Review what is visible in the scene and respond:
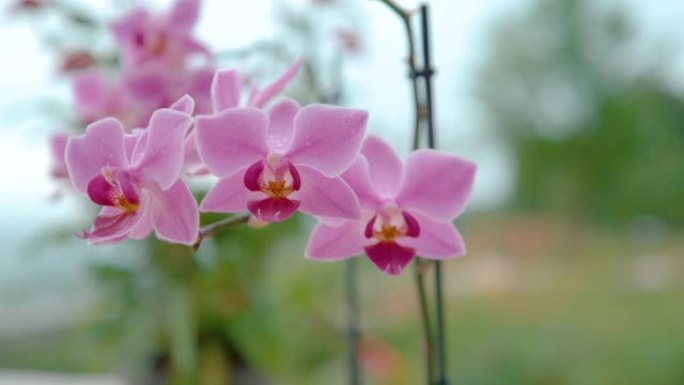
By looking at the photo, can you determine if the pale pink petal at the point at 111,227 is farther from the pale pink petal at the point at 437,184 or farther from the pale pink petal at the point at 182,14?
the pale pink petal at the point at 182,14

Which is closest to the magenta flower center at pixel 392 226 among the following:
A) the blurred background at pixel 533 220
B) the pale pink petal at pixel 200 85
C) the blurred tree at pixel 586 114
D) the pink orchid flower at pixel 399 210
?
the pink orchid flower at pixel 399 210

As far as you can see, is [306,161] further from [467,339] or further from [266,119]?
[467,339]

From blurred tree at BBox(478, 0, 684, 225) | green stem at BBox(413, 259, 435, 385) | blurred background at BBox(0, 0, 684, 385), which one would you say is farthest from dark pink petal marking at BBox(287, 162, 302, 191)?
blurred tree at BBox(478, 0, 684, 225)

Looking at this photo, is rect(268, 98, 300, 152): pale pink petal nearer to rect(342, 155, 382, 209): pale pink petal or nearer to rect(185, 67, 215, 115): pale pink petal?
rect(342, 155, 382, 209): pale pink petal

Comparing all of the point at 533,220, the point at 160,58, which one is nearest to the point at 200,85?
the point at 160,58

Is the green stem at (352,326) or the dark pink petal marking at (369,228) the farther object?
the green stem at (352,326)

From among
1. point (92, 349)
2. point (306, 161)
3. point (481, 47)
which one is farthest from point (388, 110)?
point (306, 161)

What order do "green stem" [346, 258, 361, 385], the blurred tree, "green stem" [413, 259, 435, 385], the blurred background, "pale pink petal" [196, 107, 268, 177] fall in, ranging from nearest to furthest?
1. "pale pink petal" [196, 107, 268, 177]
2. "green stem" [413, 259, 435, 385]
3. "green stem" [346, 258, 361, 385]
4. the blurred background
5. the blurred tree

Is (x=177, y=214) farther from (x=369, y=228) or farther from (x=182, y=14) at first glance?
(x=182, y=14)
